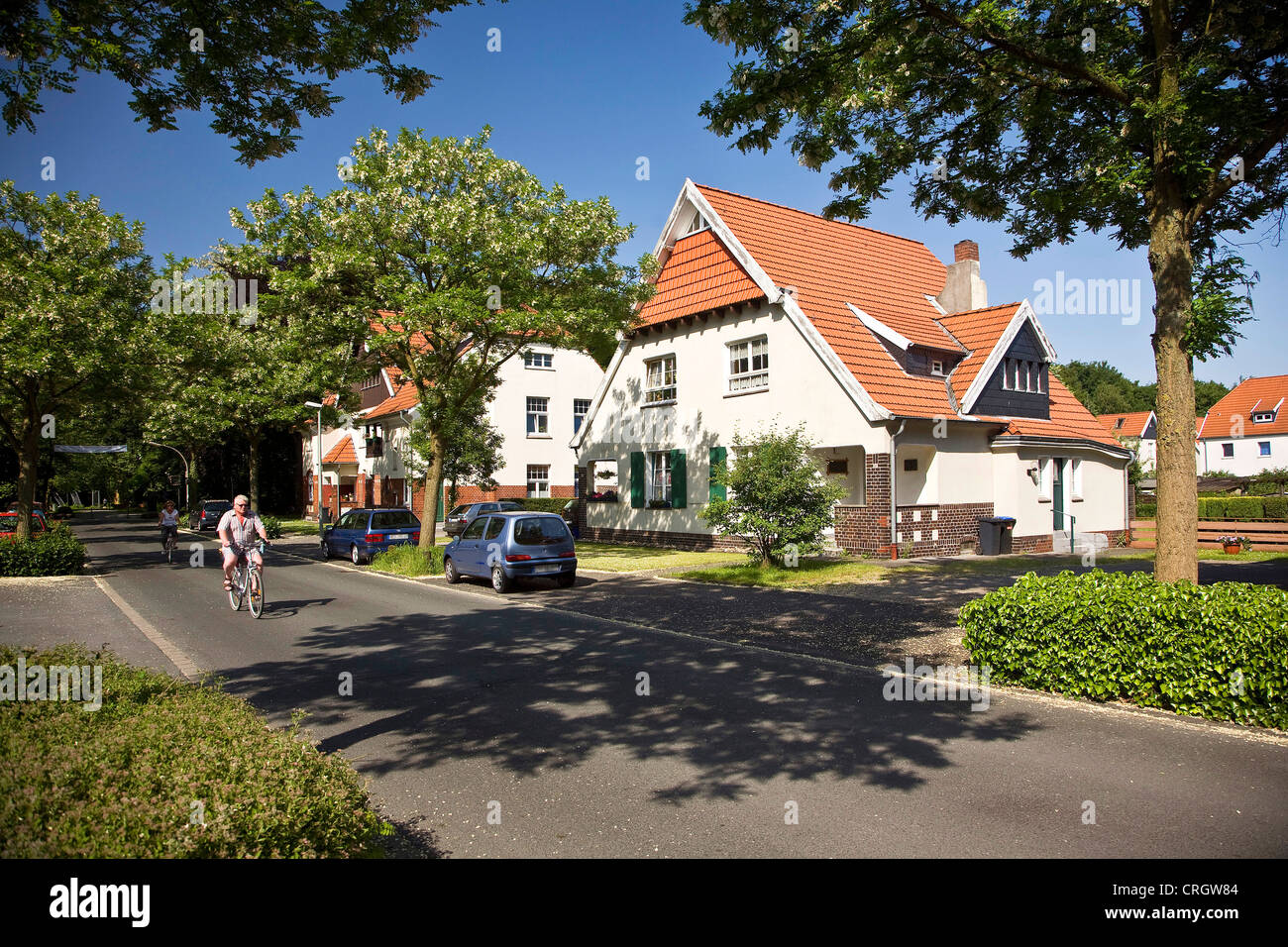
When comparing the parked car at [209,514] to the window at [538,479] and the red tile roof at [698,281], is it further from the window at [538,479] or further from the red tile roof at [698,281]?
the red tile roof at [698,281]

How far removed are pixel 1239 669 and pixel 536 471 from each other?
1323 inches

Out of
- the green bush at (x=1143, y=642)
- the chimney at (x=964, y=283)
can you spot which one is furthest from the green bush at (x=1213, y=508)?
the green bush at (x=1143, y=642)

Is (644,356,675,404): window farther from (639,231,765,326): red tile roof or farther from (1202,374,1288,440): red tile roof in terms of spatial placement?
(1202,374,1288,440): red tile roof

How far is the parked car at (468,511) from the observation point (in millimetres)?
30219

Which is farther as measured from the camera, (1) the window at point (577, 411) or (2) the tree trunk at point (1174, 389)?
(1) the window at point (577, 411)

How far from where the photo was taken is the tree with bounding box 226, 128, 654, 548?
59.0 feet

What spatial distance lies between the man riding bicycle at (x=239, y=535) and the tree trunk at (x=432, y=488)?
21.0ft

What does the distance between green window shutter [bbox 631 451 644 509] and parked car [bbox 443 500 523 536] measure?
5.40 m

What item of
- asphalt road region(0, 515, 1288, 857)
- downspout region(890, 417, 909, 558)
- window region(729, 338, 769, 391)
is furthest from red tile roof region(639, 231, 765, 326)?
asphalt road region(0, 515, 1288, 857)

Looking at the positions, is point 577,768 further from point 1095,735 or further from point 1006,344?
point 1006,344

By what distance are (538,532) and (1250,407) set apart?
73.0m

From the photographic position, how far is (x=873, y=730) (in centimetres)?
661

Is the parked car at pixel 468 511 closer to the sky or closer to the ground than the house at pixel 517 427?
closer to the ground
